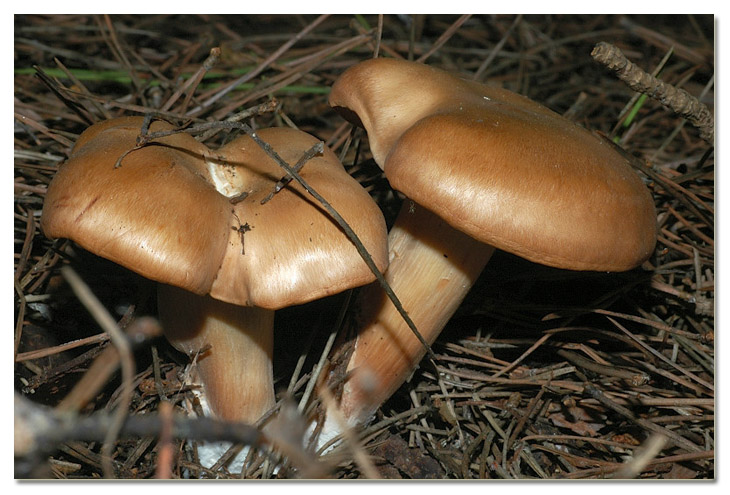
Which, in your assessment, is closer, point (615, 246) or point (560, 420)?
point (615, 246)

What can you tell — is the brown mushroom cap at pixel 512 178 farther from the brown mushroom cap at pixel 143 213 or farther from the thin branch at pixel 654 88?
the brown mushroom cap at pixel 143 213

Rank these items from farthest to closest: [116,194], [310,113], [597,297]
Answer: [310,113] < [597,297] < [116,194]

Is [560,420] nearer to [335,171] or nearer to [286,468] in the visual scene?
[286,468]

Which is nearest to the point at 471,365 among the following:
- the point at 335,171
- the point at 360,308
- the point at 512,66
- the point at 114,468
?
the point at 360,308

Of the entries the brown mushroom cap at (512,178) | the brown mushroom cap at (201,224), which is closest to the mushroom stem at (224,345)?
the brown mushroom cap at (201,224)

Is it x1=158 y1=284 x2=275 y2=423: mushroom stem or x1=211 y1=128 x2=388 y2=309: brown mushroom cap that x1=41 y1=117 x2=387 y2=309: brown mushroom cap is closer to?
x1=211 y1=128 x2=388 y2=309: brown mushroom cap

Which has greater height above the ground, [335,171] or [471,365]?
[335,171]

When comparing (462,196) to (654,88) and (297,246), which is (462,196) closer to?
(297,246)

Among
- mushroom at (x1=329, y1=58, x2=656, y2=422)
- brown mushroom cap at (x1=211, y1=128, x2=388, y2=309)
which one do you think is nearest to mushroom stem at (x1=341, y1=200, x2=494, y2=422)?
mushroom at (x1=329, y1=58, x2=656, y2=422)
